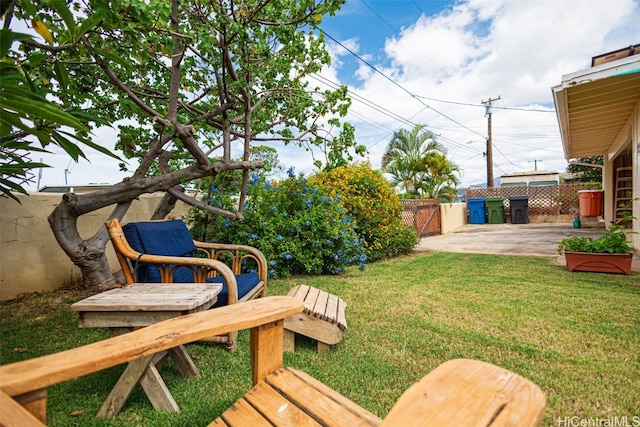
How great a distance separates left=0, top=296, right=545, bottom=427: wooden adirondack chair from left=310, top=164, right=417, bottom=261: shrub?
5030mm

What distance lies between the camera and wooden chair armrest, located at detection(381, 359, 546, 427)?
0.69 meters

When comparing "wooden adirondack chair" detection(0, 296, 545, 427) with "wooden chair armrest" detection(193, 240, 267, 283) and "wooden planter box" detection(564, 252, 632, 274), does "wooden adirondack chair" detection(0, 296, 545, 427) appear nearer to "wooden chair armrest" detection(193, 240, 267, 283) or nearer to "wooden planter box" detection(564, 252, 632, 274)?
"wooden chair armrest" detection(193, 240, 267, 283)

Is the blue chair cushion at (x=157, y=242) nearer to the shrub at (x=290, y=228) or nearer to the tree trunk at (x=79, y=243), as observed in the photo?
the tree trunk at (x=79, y=243)

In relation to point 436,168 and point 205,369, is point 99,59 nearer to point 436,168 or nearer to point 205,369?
point 205,369

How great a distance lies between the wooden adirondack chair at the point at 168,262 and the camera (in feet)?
7.30

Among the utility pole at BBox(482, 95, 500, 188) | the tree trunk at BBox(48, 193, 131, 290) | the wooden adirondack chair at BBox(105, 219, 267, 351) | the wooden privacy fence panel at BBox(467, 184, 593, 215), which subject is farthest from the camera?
the utility pole at BBox(482, 95, 500, 188)

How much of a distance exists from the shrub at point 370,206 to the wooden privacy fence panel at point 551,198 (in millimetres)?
10539

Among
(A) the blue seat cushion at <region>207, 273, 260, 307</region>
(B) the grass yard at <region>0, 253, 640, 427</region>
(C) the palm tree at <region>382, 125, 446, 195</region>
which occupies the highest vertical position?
(C) the palm tree at <region>382, 125, 446, 195</region>

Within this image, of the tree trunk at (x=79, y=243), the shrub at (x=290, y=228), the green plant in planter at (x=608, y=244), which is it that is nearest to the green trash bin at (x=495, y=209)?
the green plant in planter at (x=608, y=244)

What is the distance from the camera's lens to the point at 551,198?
14344 millimetres

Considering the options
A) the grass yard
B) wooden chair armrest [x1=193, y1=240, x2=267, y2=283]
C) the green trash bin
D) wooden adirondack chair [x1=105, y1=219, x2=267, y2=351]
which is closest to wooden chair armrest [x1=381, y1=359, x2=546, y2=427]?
the grass yard

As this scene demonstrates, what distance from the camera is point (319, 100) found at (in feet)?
14.0

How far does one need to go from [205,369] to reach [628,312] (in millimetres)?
3616

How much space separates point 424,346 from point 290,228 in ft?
9.59
